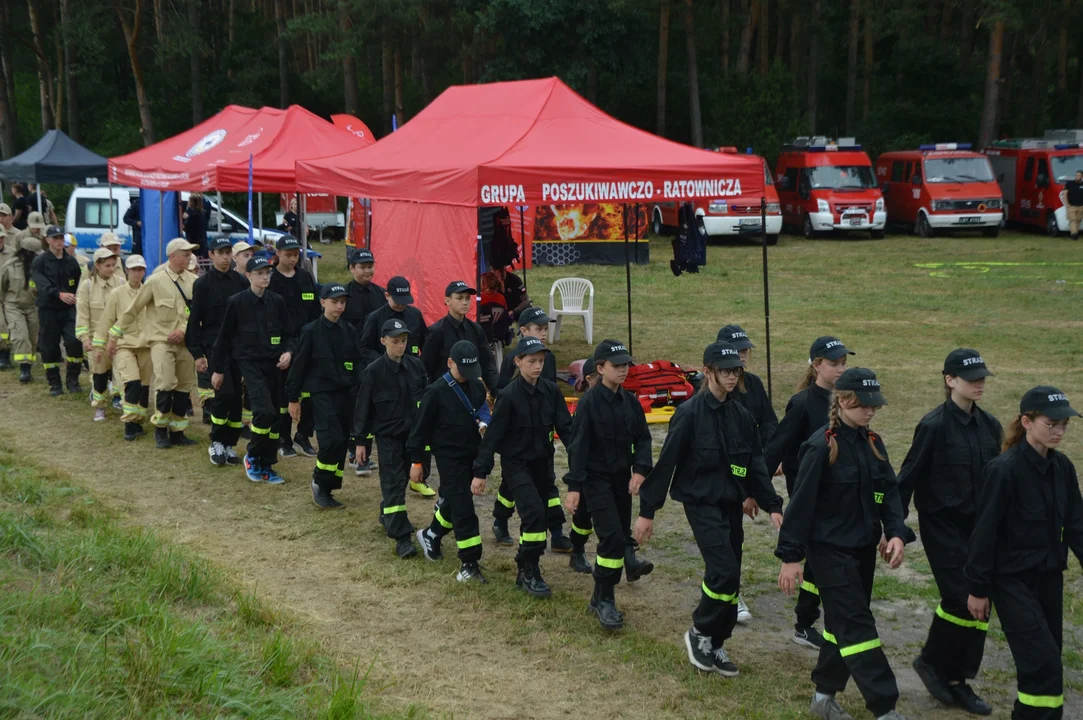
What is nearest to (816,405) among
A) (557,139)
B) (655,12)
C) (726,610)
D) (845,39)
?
(726,610)

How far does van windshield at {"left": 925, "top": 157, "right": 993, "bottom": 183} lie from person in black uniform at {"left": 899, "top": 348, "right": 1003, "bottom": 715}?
2594 cm

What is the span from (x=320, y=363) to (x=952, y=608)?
5441 mm

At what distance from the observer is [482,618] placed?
6984mm

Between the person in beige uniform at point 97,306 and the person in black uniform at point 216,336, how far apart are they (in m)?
1.99

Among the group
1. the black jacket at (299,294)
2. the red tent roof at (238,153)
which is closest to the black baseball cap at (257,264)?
the black jacket at (299,294)

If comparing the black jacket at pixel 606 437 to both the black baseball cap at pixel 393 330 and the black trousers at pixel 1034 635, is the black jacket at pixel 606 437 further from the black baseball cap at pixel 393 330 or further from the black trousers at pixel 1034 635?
the black trousers at pixel 1034 635

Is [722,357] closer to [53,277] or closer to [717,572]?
[717,572]

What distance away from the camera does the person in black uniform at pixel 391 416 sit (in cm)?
830

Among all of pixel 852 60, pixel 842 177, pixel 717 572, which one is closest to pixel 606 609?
pixel 717 572

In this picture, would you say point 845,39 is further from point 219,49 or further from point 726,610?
point 726,610

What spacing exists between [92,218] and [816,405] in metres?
19.8

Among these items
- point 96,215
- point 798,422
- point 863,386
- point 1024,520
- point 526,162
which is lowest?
point 1024,520

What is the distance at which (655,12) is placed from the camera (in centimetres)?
3553

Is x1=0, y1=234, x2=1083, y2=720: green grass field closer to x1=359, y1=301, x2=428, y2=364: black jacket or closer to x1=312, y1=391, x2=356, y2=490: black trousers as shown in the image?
x1=312, y1=391, x2=356, y2=490: black trousers
